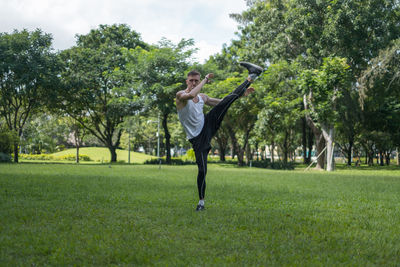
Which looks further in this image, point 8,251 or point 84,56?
point 84,56

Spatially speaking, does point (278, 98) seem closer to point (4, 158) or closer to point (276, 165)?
point (276, 165)

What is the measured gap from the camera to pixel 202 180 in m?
5.79

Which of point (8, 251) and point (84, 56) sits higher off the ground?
point (84, 56)

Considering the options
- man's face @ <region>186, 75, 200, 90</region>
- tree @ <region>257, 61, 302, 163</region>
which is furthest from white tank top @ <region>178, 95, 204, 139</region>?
tree @ <region>257, 61, 302, 163</region>

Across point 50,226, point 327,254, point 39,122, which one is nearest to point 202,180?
point 50,226

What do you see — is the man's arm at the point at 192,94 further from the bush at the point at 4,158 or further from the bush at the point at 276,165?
the bush at the point at 4,158

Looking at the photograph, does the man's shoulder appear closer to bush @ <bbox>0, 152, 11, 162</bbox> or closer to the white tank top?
the white tank top

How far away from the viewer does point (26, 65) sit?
27.5 meters

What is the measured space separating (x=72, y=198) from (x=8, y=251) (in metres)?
3.63

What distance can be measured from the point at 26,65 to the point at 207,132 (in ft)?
86.1

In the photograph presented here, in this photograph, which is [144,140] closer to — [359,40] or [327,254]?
[359,40]

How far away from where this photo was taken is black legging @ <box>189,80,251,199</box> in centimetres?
572

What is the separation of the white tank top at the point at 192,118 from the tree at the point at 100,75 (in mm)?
23381

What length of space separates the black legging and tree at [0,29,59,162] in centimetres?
2551
